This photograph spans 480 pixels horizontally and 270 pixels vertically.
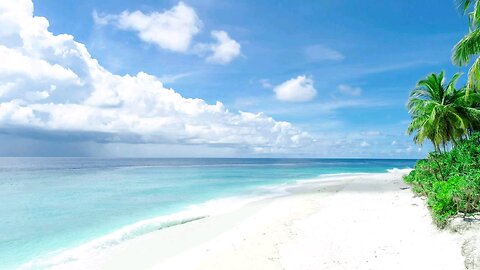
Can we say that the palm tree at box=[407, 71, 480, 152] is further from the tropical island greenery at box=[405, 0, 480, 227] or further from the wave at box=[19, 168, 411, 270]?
the wave at box=[19, 168, 411, 270]

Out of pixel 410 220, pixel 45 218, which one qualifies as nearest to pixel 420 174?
pixel 410 220

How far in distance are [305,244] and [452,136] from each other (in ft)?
47.9

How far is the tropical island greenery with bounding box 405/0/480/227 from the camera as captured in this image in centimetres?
809

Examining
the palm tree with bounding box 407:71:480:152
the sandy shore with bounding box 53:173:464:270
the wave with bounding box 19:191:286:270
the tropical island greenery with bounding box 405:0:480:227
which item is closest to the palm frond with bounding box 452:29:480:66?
the tropical island greenery with bounding box 405:0:480:227

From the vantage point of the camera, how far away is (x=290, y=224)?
439 inches

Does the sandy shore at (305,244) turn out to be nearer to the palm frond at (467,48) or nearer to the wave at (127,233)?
the wave at (127,233)

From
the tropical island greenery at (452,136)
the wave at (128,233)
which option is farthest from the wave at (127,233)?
the tropical island greenery at (452,136)

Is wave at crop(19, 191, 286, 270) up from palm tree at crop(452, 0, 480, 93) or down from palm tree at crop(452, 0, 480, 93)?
down

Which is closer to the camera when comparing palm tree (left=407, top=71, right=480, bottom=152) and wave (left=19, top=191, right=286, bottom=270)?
wave (left=19, top=191, right=286, bottom=270)

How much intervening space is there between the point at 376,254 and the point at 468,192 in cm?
291

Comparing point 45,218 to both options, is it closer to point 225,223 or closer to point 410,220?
point 225,223

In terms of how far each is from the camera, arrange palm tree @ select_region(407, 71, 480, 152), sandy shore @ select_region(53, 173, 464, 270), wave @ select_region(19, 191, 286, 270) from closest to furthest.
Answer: sandy shore @ select_region(53, 173, 464, 270) < wave @ select_region(19, 191, 286, 270) < palm tree @ select_region(407, 71, 480, 152)

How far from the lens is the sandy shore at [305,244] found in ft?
23.0

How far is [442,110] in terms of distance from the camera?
17.5 m
